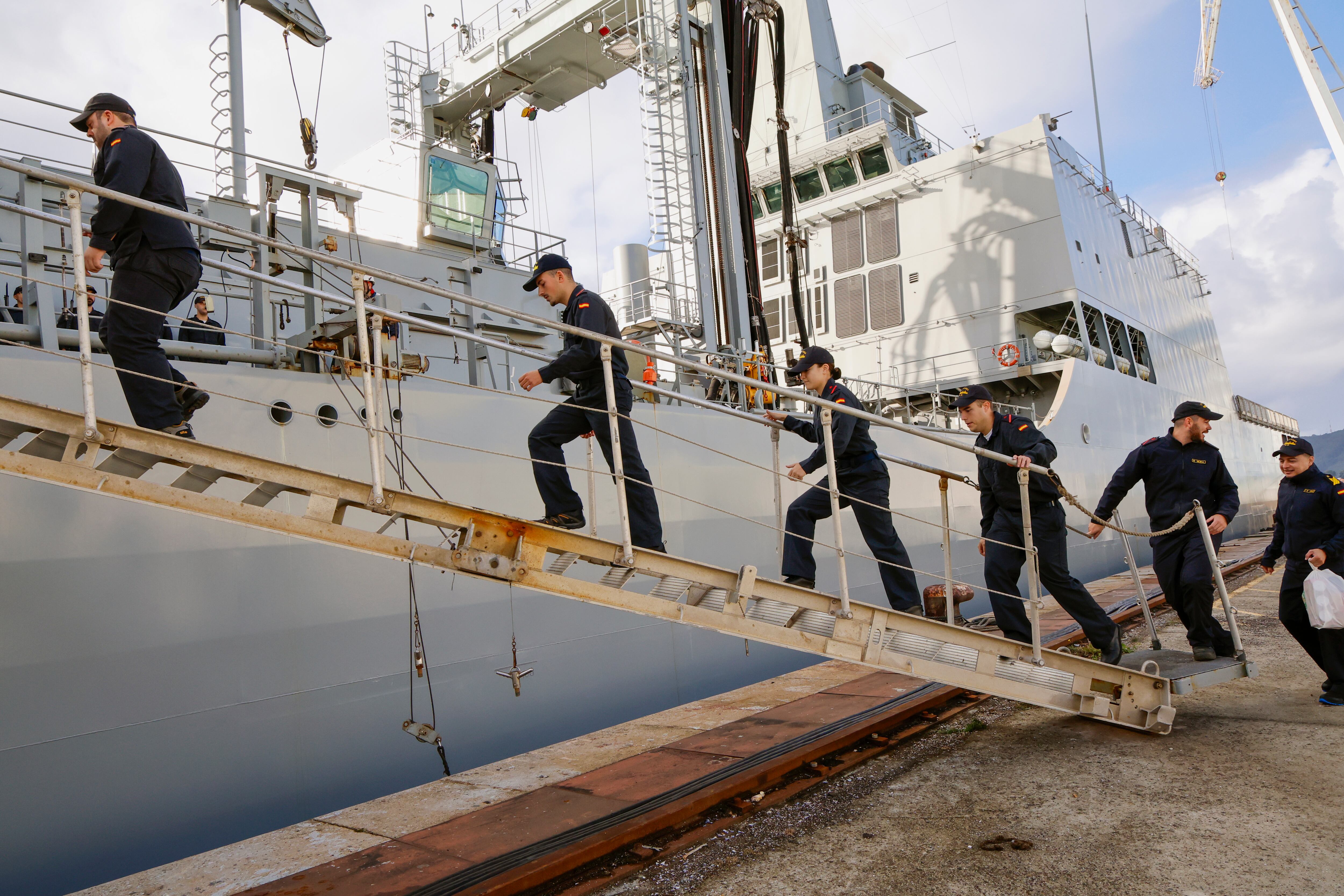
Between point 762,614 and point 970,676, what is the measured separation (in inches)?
43.1

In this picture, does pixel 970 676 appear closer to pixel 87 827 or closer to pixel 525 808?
pixel 525 808

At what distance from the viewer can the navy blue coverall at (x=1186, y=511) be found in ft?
14.8

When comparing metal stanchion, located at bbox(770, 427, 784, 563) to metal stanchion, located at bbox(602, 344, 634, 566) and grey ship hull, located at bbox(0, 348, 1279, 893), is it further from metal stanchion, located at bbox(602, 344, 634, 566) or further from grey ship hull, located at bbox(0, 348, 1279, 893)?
metal stanchion, located at bbox(602, 344, 634, 566)

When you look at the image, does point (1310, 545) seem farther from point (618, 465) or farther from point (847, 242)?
point (847, 242)

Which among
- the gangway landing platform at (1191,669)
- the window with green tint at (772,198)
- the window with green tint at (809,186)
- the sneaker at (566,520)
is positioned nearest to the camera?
the sneaker at (566,520)

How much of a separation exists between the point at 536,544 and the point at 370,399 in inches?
33.4

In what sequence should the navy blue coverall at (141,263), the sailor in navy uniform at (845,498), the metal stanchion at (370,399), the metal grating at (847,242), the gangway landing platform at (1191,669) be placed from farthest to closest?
1. the metal grating at (847,242)
2. the sailor in navy uniform at (845,498)
3. the gangway landing platform at (1191,669)
4. the navy blue coverall at (141,263)
5. the metal stanchion at (370,399)

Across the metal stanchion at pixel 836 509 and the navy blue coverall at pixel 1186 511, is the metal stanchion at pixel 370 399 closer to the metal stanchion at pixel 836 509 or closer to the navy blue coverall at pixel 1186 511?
the metal stanchion at pixel 836 509

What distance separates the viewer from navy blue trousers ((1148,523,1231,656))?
176 inches

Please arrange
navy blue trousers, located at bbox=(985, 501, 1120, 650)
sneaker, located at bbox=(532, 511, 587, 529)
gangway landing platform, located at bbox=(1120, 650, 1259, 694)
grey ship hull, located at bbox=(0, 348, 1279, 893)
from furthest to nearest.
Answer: navy blue trousers, located at bbox=(985, 501, 1120, 650)
gangway landing platform, located at bbox=(1120, 650, 1259, 694)
sneaker, located at bbox=(532, 511, 587, 529)
grey ship hull, located at bbox=(0, 348, 1279, 893)

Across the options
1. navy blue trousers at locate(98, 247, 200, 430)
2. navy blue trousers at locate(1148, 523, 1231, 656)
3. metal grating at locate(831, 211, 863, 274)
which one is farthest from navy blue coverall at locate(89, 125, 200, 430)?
metal grating at locate(831, 211, 863, 274)

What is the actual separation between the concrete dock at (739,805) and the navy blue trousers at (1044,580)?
52 cm

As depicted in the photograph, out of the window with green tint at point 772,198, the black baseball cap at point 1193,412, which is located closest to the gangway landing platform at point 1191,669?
the black baseball cap at point 1193,412

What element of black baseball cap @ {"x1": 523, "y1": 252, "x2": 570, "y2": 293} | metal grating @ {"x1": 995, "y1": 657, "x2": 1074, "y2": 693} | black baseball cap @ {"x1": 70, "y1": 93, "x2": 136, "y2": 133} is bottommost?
metal grating @ {"x1": 995, "y1": 657, "x2": 1074, "y2": 693}
